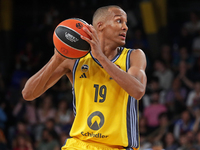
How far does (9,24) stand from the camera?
14.2m

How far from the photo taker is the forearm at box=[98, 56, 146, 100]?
333 centimetres

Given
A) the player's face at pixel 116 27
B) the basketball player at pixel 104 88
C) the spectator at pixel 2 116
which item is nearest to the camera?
the basketball player at pixel 104 88

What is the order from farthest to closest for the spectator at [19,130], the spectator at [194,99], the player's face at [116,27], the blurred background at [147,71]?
the spectator at [19,130] → the blurred background at [147,71] → the spectator at [194,99] → the player's face at [116,27]

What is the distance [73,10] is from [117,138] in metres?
10.6

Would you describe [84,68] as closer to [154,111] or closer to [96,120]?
[96,120]

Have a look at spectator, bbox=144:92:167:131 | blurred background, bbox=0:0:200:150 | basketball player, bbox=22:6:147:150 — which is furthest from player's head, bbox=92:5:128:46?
spectator, bbox=144:92:167:131

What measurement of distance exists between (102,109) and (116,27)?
97cm

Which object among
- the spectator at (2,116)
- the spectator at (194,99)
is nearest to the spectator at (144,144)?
the spectator at (194,99)

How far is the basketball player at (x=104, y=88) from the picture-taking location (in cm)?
Answer: 353

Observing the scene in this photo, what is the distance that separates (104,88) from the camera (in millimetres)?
3701

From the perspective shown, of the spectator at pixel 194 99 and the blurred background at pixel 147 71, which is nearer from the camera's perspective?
the spectator at pixel 194 99

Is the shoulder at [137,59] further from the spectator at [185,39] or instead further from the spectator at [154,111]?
the spectator at [185,39]

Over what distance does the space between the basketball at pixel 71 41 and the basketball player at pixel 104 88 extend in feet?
0.27

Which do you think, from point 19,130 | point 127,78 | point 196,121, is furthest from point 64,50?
point 19,130
